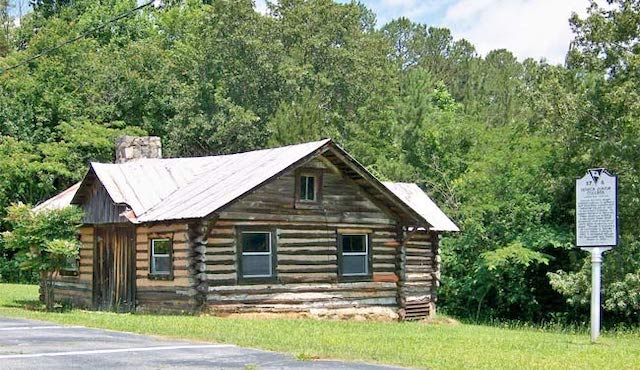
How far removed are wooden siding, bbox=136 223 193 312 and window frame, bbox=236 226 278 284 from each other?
142 centimetres

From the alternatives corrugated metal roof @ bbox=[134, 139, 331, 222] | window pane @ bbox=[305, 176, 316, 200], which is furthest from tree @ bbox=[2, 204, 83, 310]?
window pane @ bbox=[305, 176, 316, 200]

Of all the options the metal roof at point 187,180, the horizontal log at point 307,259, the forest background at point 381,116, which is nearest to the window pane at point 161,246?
the metal roof at point 187,180

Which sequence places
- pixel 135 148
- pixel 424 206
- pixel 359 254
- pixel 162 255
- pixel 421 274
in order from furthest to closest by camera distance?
1. pixel 424 206
2. pixel 135 148
3. pixel 421 274
4. pixel 359 254
5. pixel 162 255

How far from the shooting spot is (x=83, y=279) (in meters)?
29.4

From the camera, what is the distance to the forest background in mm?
29828

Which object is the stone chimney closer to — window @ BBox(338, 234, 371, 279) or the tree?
the tree

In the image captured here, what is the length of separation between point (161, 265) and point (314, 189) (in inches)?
191

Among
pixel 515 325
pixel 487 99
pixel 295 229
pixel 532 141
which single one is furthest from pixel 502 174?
pixel 487 99

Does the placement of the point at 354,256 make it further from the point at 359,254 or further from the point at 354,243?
the point at 354,243

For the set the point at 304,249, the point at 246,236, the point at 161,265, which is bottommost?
the point at 161,265

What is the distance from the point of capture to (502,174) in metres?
37.0

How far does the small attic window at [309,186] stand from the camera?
26.4m

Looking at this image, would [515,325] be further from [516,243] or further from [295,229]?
[295,229]

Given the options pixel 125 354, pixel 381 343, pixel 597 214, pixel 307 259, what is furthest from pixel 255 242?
pixel 125 354
